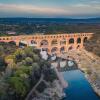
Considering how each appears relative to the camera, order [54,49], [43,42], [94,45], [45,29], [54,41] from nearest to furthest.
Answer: [94,45] < [54,49] < [43,42] < [54,41] < [45,29]

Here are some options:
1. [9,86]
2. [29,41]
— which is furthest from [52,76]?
[29,41]

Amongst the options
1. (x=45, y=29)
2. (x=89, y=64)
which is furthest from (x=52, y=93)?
(x=45, y=29)

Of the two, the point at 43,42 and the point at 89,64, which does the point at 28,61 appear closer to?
the point at 89,64

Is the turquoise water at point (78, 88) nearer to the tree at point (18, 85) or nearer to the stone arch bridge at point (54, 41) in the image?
the tree at point (18, 85)

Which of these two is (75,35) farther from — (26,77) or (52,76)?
(26,77)

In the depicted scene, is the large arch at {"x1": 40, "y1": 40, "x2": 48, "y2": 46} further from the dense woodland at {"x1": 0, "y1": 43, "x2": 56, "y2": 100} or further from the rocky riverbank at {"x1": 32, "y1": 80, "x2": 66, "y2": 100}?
the rocky riverbank at {"x1": 32, "y1": 80, "x2": 66, "y2": 100}

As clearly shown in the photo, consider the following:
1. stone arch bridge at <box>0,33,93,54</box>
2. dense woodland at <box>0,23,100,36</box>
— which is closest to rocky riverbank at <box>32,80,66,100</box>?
stone arch bridge at <box>0,33,93,54</box>

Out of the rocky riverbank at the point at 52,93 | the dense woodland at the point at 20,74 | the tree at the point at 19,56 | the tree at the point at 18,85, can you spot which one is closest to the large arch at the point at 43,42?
the dense woodland at the point at 20,74
